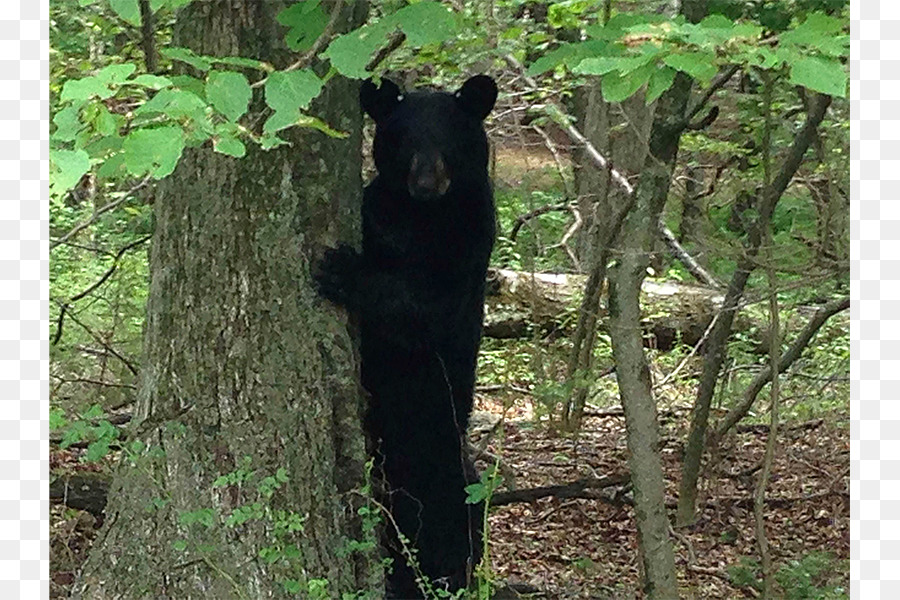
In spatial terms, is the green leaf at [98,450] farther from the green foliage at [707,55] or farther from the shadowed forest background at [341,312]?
the green foliage at [707,55]

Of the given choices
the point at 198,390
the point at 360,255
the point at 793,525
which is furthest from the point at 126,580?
the point at 793,525

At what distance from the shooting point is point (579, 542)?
19.2 feet

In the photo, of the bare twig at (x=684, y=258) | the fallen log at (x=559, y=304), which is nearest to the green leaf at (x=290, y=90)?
the bare twig at (x=684, y=258)

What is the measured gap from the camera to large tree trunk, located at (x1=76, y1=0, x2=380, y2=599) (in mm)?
3629

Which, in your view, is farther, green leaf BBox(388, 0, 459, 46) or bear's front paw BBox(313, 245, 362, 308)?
bear's front paw BBox(313, 245, 362, 308)

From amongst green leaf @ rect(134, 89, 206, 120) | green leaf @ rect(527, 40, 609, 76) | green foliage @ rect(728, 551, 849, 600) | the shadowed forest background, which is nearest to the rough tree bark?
the shadowed forest background

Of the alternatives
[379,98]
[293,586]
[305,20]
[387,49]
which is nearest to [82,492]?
[293,586]

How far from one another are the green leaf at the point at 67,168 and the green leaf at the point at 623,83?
44.5 inches

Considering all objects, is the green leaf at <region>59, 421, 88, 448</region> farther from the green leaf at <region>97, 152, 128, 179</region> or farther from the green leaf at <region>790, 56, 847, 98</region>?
the green leaf at <region>790, 56, 847, 98</region>

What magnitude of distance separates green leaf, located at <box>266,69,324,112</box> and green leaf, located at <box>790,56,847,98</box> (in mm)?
1055

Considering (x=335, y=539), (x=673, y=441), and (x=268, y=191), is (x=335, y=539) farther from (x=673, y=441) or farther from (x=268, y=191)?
(x=673, y=441)

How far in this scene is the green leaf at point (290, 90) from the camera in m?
2.39

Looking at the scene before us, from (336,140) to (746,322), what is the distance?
15.2 feet

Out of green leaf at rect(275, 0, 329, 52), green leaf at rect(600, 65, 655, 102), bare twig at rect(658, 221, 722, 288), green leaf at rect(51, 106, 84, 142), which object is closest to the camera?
green leaf at rect(51, 106, 84, 142)
